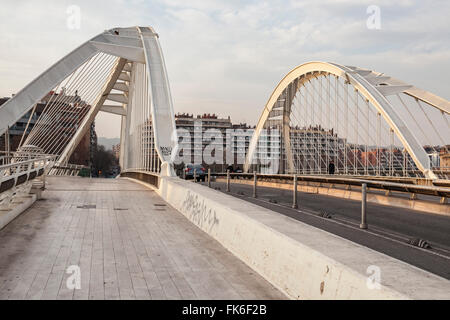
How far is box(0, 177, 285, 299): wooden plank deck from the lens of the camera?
488cm

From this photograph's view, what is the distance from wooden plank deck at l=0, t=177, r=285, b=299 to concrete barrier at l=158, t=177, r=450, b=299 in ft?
0.75

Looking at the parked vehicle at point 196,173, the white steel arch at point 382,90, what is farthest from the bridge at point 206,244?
the parked vehicle at point 196,173

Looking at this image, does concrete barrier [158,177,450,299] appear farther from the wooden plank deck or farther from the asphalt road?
the asphalt road

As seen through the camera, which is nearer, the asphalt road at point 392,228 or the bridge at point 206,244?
the bridge at point 206,244

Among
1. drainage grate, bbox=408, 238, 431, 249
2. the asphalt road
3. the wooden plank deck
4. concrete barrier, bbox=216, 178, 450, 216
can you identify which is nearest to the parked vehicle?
concrete barrier, bbox=216, 178, 450, 216

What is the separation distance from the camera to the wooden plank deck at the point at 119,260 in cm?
488

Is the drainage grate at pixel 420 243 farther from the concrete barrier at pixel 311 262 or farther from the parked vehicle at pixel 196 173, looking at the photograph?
the parked vehicle at pixel 196 173

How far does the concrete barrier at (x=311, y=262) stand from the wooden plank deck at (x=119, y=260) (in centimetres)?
23

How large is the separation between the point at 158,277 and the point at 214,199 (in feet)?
12.7

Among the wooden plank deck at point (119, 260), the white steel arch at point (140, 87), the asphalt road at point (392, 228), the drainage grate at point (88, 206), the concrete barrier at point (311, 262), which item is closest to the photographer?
the concrete barrier at point (311, 262)

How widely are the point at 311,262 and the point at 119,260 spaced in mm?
2842

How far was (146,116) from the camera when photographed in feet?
80.2

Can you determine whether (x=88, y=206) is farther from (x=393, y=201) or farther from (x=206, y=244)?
(x=393, y=201)

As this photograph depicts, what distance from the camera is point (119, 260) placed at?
6355mm
